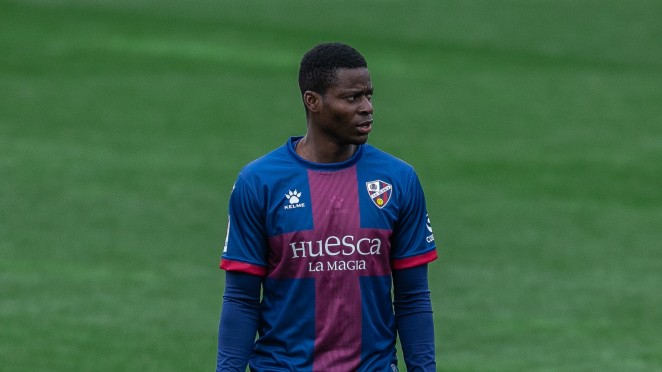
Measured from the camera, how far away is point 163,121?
65.1 ft

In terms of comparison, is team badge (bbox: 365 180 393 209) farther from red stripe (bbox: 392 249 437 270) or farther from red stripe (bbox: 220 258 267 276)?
red stripe (bbox: 220 258 267 276)

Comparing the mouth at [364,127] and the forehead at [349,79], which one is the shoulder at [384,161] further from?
the forehead at [349,79]

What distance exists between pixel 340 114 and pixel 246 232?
595mm

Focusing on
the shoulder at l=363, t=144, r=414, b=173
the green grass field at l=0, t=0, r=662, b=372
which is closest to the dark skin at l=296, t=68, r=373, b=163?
the shoulder at l=363, t=144, r=414, b=173

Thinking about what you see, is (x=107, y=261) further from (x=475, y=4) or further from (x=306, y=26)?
(x=475, y=4)

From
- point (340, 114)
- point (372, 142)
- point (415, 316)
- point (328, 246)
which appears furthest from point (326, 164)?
point (372, 142)

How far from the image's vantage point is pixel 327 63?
5.64 m

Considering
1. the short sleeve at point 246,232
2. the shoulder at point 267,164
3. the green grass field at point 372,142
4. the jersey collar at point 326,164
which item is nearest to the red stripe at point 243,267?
the short sleeve at point 246,232

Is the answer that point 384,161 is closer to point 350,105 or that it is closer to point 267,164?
point 350,105

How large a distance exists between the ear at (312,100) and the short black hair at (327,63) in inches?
0.6

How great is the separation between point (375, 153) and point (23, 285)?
25.8ft

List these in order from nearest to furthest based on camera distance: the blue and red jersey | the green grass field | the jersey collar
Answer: the blue and red jersey → the jersey collar → the green grass field

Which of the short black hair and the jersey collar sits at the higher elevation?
the short black hair

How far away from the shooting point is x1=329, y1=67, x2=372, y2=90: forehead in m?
5.63
